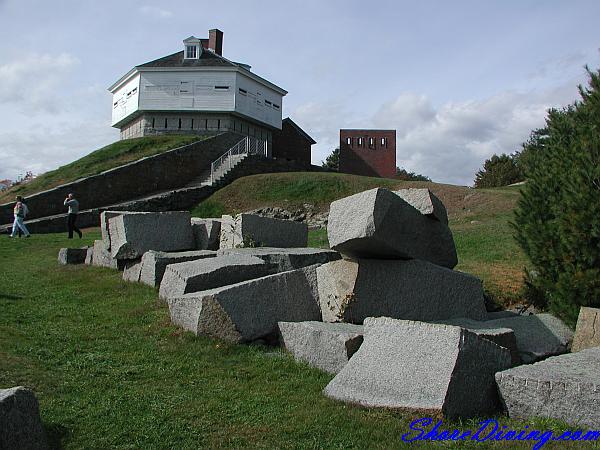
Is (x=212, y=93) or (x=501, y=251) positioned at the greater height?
(x=212, y=93)

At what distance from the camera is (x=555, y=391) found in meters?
3.76

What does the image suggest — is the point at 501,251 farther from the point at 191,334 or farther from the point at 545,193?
the point at 191,334

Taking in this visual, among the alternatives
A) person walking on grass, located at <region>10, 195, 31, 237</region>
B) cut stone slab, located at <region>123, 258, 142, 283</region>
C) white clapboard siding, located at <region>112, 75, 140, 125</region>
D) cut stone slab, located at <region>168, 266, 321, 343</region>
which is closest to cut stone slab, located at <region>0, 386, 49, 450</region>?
cut stone slab, located at <region>168, 266, 321, 343</region>

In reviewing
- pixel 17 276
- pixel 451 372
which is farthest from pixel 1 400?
pixel 17 276

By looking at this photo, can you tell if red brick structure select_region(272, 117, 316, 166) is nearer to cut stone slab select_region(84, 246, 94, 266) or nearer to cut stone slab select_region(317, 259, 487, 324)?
cut stone slab select_region(84, 246, 94, 266)

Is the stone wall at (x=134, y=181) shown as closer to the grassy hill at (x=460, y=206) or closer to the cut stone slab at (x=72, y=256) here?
the grassy hill at (x=460, y=206)

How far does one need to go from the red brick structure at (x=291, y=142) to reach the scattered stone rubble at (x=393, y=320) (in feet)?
132

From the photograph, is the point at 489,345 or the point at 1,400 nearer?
the point at 1,400

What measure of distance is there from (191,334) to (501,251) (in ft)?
22.5

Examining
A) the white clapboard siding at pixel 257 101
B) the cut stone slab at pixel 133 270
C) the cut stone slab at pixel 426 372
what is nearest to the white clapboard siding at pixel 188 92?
the white clapboard siding at pixel 257 101

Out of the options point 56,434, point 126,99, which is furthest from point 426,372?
point 126,99

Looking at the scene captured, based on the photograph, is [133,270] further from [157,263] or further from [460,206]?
[460,206]

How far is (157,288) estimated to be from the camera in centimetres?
858

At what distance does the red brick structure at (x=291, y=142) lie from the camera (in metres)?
48.1
